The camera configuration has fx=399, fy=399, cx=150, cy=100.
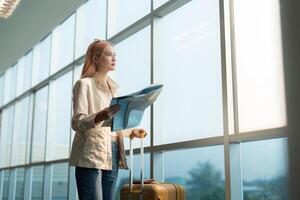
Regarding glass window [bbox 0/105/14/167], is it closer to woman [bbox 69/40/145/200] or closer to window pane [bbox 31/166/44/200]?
window pane [bbox 31/166/44/200]

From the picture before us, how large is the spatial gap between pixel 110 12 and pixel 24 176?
3616 millimetres

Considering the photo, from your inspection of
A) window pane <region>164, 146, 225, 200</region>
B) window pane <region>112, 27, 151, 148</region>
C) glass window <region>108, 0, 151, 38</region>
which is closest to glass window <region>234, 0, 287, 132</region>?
window pane <region>164, 146, 225, 200</region>

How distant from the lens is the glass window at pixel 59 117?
17.1 feet

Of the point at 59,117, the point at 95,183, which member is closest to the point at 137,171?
the point at 95,183

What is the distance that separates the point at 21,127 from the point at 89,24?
131 inches

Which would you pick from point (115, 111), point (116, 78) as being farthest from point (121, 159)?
point (116, 78)

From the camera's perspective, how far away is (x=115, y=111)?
175 centimetres

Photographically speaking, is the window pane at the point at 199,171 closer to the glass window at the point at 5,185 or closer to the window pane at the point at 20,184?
the window pane at the point at 20,184

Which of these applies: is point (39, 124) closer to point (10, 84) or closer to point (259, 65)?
point (10, 84)

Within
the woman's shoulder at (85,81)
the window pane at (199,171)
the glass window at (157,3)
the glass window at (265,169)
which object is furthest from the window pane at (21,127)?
the woman's shoulder at (85,81)

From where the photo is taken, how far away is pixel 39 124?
631cm

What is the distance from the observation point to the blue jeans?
1808 mm

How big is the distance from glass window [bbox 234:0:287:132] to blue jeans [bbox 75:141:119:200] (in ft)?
2.87

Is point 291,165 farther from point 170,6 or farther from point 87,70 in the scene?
point 170,6
